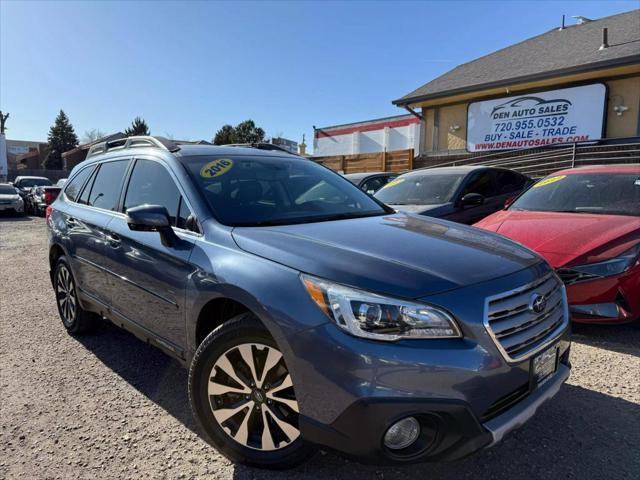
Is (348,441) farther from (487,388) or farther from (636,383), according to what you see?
(636,383)

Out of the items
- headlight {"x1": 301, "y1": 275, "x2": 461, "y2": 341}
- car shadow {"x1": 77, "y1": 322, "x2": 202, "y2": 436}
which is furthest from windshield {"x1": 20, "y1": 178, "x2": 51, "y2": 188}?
headlight {"x1": 301, "y1": 275, "x2": 461, "y2": 341}

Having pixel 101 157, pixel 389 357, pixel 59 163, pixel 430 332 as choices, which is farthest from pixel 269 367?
pixel 59 163

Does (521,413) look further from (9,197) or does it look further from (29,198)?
(29,198)

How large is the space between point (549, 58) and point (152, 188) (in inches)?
598

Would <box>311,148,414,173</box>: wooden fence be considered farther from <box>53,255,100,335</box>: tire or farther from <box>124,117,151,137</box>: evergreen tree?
<box>124,117,151,137</box>: evergreen tree

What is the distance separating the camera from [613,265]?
3.69m

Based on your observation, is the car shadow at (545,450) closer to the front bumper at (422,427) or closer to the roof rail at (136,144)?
the front bumper at (422,427)

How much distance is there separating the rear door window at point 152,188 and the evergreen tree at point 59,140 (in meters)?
65.1

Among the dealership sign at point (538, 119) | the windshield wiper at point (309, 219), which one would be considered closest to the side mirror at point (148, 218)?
the windshield wiper at point (309, 219)

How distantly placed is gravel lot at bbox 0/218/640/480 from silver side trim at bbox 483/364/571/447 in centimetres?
43

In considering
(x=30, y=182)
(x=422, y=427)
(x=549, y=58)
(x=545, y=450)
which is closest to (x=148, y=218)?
(x=422, y=427)

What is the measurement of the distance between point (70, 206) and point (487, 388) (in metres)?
4.09

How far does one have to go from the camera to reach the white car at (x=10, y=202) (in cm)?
1775

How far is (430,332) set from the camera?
72.2 inches
